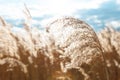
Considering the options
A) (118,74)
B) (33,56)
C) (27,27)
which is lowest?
(118,74)

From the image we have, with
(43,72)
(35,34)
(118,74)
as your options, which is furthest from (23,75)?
(118,74)

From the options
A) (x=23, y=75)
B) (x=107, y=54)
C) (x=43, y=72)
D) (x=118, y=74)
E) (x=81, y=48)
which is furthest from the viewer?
(x=107, y=54)

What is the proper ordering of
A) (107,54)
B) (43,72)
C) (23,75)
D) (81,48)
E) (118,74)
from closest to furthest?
(81,48) < (23,75) < (43,72) < (118,74) < (107,54)

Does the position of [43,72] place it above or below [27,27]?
below

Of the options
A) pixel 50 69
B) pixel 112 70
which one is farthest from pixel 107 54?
pixel 50 69

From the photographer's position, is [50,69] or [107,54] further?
[107,54]

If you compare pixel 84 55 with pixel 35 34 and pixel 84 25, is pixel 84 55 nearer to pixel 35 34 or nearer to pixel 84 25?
pixel 84 25
